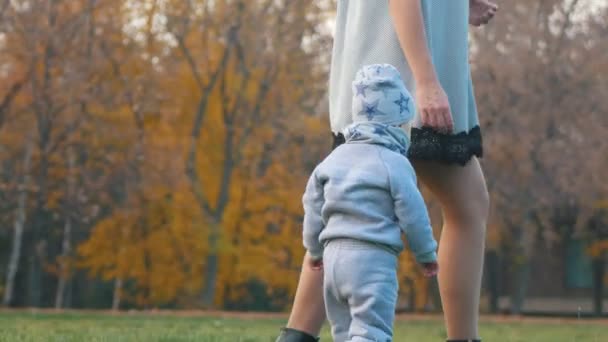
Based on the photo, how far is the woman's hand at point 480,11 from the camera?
4.97m

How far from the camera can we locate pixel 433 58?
449 centimetres

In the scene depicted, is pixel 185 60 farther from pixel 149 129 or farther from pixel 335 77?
pixel 335 77

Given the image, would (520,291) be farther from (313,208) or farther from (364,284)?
(364,284)

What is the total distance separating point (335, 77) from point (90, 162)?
3148cm

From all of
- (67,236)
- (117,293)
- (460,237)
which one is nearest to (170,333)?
(460,237)

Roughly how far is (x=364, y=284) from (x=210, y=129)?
3589 cm

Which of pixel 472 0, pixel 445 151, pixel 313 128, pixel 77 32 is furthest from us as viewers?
pixel 313 128

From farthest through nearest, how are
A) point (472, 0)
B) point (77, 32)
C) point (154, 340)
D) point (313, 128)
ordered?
point (313, 128) → point (77, 32) → point (154, 340) → point (472, 0)

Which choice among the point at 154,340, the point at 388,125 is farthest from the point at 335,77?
the point at 154,340

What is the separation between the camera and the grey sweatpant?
11.9ft

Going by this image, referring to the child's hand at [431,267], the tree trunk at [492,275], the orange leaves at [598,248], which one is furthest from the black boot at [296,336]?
the tree trunk at [492,275]

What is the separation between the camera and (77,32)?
33.6 m

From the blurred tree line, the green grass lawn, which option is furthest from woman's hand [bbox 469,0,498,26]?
the blurred tree line

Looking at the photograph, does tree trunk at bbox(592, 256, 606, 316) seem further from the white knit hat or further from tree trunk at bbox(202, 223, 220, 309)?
the white knit hat
